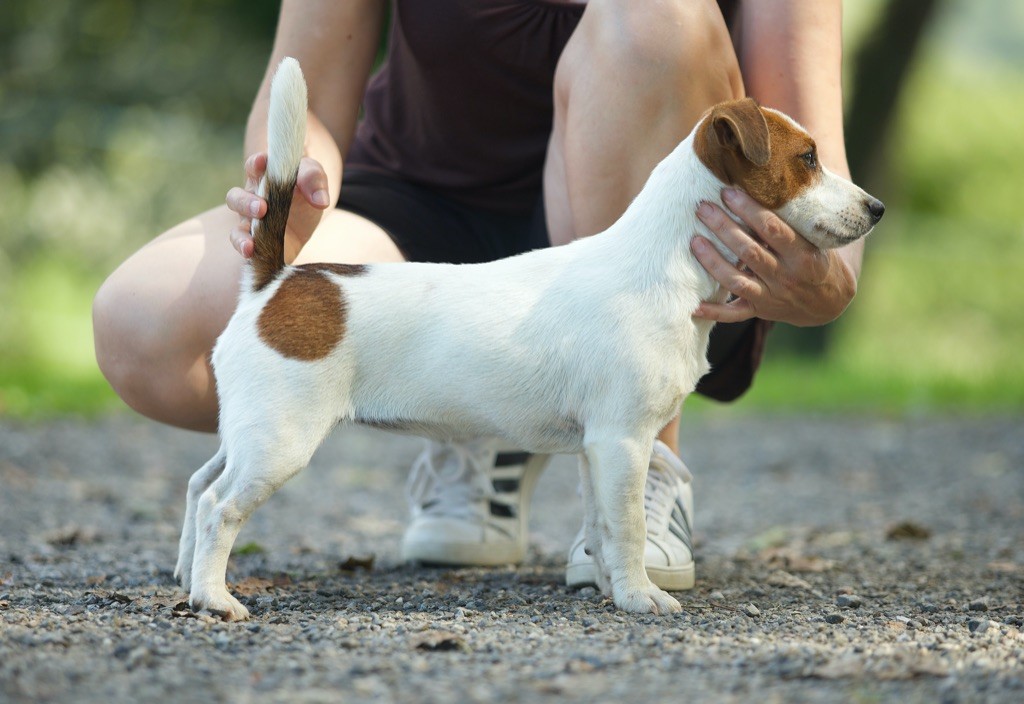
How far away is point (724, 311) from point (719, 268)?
0.09 m

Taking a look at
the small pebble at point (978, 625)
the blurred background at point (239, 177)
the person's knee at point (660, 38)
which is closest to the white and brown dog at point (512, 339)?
the person's knee at point (660, 38)

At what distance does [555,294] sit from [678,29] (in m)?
0.70

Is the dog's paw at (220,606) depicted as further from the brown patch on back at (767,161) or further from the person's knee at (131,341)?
the brown patch on back at (767,161)

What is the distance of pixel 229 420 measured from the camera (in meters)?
2.31

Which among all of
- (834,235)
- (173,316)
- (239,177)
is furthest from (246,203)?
(239,177)

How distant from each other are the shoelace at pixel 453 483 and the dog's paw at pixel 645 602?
2.64 ft

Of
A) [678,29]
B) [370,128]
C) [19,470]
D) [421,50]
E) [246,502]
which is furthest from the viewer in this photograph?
[19,470]

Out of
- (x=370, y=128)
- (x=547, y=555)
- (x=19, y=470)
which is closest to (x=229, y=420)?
(x=547, y=555)

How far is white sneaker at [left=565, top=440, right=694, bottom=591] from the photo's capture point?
2.62 m

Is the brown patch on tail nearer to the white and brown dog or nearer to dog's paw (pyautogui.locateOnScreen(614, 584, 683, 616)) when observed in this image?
the white and brown dog

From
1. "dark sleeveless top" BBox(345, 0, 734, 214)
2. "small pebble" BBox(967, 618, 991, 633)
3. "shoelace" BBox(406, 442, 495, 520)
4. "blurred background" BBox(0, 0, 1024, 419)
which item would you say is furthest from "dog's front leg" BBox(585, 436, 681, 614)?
"blurred background" BBox(0, 0, 1024, 419)

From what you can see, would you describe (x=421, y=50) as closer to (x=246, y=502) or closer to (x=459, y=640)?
(x=246, y=502)

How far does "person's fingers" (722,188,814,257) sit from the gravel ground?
2.51ft

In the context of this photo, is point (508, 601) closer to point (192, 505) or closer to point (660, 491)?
point (660, 491)
